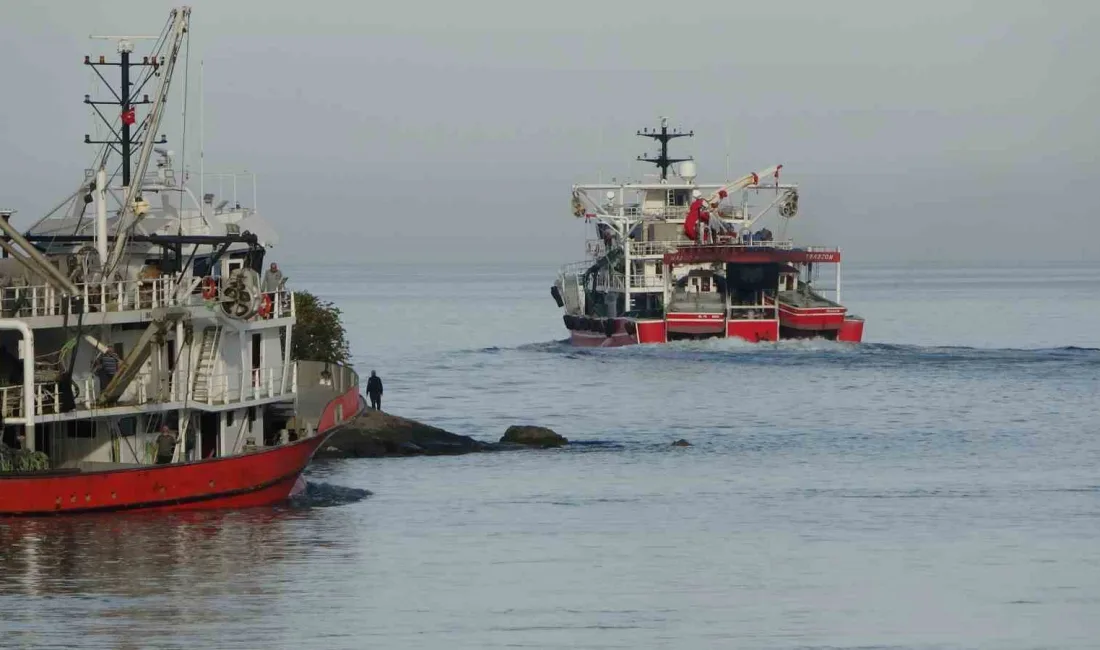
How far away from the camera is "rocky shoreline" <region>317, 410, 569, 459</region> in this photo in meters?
61.4

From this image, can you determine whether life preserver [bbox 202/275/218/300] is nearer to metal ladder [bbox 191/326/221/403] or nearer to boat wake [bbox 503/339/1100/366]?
metal ladder [bbox 191/326/221/403]

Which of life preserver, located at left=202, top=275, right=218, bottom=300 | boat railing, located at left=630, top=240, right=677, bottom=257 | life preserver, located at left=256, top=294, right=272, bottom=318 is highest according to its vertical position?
boat railing, located at left=630, top=240, right=677, bottom=257

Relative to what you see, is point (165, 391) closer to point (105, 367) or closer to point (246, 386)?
point (105, 367)

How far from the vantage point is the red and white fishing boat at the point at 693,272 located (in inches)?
4774

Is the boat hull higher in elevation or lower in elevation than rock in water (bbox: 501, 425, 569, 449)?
higher

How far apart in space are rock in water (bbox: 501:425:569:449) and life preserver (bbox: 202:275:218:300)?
2357 centimetres

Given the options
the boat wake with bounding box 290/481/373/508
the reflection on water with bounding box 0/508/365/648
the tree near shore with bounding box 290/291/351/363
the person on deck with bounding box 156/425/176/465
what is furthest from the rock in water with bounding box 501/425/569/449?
the person on deck with bounding box 156/425/176/465

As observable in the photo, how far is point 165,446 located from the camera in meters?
42.9

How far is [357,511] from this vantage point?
49125mm

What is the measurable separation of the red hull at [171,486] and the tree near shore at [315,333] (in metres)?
17.5

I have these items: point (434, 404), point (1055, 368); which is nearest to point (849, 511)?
point (434, 404)

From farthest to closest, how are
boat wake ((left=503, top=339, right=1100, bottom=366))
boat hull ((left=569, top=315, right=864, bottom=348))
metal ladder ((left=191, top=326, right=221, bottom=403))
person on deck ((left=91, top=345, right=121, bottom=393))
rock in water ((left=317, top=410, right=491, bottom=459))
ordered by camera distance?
boat hull ((left=569, top=315, right=864, bottom=348)) < boat wake ((left=503, top=339, right=1100, bottom=366)) < rock in water ((left=317, top=410, right=491, bottom=459)) < metal ladder ((left=191, top=326, right=221, bottom=403)) < person on deck ((left=91, top=345, right=121, bottom=393))

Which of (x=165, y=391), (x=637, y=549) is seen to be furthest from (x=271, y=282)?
(x=637, y=549)

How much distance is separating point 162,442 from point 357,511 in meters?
7.46
